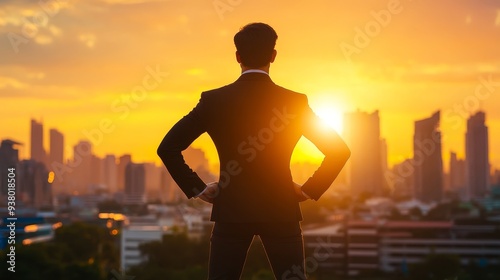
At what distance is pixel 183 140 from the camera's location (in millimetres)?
5766

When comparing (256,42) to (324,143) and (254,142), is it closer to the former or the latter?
(254,142)

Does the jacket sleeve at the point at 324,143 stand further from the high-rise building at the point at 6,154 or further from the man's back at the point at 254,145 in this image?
the high-rise building at the point at 6,154

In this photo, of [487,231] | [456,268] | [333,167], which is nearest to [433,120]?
[487,231]

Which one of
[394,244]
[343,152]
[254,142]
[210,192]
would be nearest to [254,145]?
[254,142]

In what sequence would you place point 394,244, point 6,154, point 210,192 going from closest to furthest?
point 210,192 → point 6,154 → point 394,244

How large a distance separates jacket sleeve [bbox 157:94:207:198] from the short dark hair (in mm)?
352

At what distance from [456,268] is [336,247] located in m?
19.4

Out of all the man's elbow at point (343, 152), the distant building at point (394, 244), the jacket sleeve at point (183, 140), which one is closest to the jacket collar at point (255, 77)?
the jacket sleeve at point (183, 140)

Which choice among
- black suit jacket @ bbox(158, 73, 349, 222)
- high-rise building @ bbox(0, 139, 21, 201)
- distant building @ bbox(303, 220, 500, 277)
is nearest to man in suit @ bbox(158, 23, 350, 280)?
black suit jacket @ bbox(158, 73, 349, 222)

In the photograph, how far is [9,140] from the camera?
13025 cm

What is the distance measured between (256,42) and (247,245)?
3.82 feet

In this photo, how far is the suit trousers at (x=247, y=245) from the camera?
18.5ft

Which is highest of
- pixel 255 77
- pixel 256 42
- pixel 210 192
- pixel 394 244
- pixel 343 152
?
pixel 256 42

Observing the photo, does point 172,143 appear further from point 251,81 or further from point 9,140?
point 9,140
